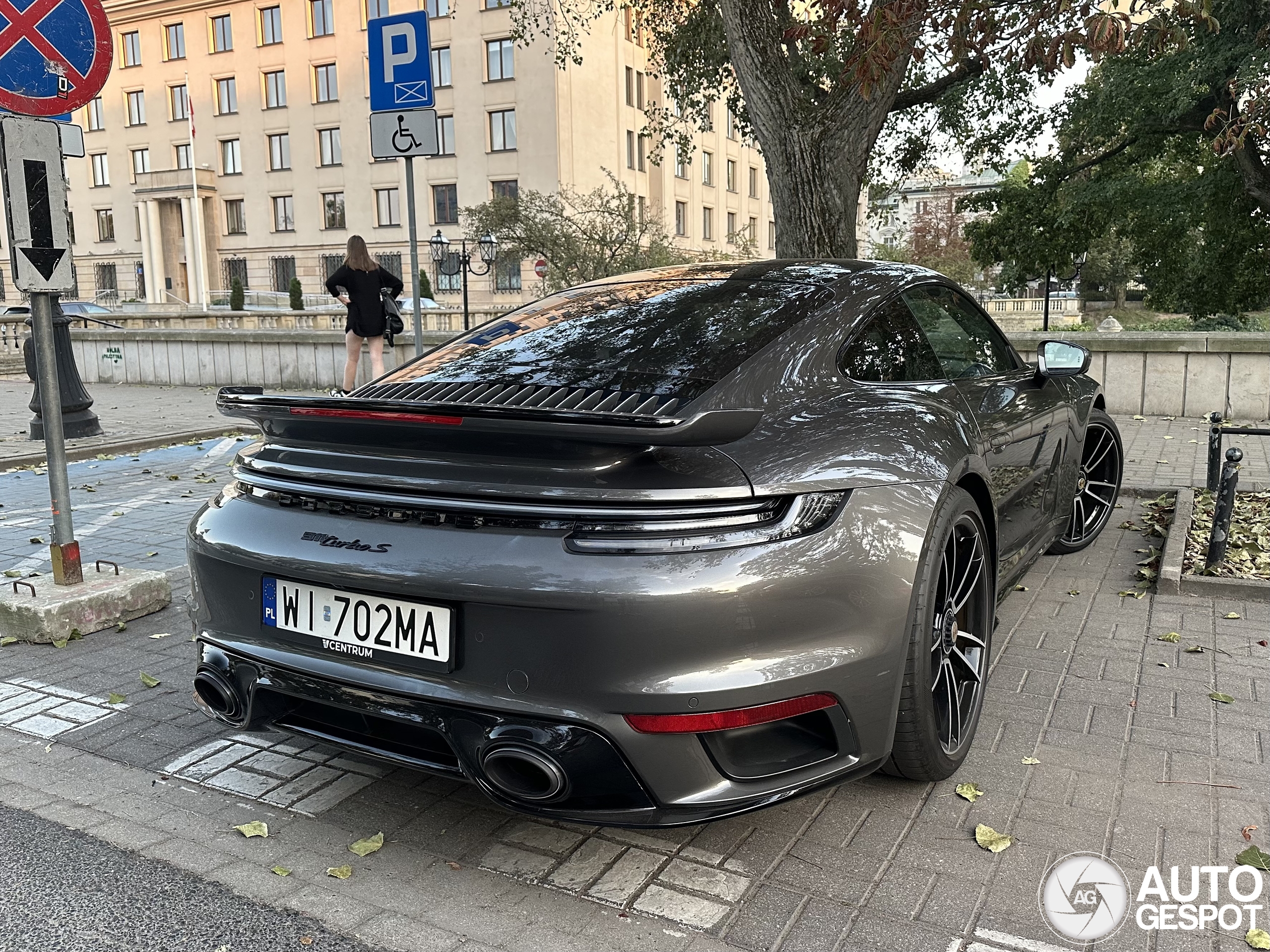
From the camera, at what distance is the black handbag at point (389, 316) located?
11.1 metres

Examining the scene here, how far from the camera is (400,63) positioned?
6629 millimetres

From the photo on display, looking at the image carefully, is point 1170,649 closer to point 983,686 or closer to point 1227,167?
point 983,686

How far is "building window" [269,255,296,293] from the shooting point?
169 feet

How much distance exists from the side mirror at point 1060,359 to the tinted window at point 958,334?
11 cm

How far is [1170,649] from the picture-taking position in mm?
3918

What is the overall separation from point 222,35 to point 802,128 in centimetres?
5344

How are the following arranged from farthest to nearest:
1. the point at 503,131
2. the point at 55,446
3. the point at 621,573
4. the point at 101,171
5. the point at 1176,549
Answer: the point at 101,171
the point at 503,131
the point at 1176,549
the point at 55,446
the point at 621,573

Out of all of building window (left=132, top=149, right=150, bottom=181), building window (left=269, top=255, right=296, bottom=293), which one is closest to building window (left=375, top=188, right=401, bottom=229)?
building window (left=269, top=255, right=296, bottom=293)

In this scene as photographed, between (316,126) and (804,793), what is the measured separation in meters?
52.6

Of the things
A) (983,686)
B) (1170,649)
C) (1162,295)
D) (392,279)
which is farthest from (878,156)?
(983,686)

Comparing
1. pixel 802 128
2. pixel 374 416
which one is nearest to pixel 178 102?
pixel 802 128

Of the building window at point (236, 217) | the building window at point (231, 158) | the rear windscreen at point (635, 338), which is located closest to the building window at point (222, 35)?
the building window at point (231, 158)

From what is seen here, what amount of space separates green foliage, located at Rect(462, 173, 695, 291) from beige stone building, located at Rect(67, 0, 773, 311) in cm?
1163

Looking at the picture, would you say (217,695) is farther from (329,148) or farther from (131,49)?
(131,49)
